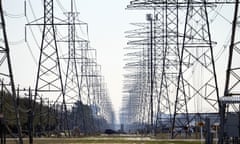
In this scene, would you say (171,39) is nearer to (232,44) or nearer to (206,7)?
(206,7)

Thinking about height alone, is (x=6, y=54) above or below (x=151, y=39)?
below

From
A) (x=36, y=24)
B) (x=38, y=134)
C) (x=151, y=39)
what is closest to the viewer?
(x=36, y=24)

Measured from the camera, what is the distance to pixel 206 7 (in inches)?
1965

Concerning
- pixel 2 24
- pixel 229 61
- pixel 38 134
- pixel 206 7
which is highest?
pixel 206 7

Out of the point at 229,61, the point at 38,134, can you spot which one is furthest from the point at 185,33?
the point at 38,134

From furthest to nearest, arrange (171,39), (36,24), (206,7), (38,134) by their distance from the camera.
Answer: (38,134) < (171,39) < (36,24) < (206,7)

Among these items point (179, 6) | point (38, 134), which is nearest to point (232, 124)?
point (179, 6)

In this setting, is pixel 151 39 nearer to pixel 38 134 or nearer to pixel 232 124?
pixel 38 134

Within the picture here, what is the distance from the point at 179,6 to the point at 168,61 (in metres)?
17.2

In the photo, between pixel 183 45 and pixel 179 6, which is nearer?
pixel 183 45

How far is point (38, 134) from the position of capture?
85438mm

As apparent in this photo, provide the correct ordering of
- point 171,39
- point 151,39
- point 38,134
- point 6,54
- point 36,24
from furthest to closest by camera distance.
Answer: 1. point 38,134
2. point 151,39
3. point 171,39
4. point 36,24
5. point 6,54

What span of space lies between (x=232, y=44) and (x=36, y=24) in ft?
83.1

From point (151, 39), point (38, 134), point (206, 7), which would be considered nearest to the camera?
point (206, 7)
